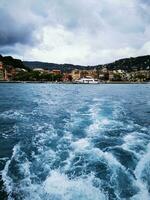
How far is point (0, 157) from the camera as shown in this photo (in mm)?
12562

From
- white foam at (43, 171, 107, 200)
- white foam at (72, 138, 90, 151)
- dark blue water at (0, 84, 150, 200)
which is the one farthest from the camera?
white foam at (72, 138, 90, 151)

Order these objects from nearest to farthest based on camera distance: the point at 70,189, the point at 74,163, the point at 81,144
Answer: the point at 70,189
the point at 74,163
the point at 81,144

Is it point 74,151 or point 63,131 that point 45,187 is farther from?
point 63,131

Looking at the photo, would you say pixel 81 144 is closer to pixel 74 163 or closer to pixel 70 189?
pixel 74 163

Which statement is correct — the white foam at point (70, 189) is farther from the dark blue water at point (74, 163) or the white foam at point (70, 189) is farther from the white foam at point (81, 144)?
the white foam at point (81, 144)

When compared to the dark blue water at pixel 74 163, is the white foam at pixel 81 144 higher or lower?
higher

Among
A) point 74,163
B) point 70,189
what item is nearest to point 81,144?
point 74,163

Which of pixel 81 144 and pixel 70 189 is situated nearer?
pixel 70 189

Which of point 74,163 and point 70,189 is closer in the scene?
point 70,189

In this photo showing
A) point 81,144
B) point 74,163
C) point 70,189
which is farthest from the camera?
point 81,144

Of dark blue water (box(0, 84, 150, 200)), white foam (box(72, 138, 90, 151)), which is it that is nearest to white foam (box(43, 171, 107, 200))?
dark blue water (box(0, 84, 150, 200))

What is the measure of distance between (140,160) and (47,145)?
4.45 metres

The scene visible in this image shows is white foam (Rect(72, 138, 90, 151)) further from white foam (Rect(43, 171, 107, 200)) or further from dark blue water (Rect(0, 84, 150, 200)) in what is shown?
white foam (Rect(43, 171, 107, 200))

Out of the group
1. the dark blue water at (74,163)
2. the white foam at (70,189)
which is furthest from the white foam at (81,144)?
the white foam at (70,189)
